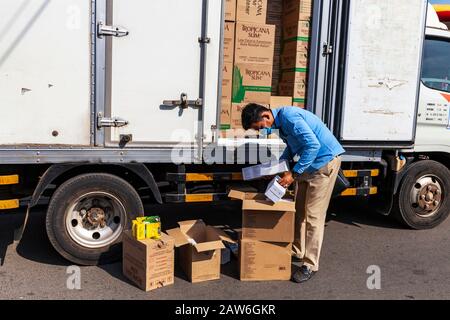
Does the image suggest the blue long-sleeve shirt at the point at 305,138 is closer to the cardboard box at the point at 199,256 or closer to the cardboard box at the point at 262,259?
the cardboard box at the point at 262,259

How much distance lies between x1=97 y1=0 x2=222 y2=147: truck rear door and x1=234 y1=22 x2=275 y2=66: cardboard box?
1.53 feet

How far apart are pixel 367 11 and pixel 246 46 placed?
4.23 ft

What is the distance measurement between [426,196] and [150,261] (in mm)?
3538

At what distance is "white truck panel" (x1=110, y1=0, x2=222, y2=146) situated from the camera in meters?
A: 3.95

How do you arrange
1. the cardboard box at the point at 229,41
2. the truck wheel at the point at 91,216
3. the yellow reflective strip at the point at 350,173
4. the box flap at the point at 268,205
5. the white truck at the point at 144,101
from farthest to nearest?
the yellow reflective strip at the point at 350,173 → the cardboard box at the point at 229,41 → the truck wheel at the point at 91,216 → the box flap at the point at 268,205 → the white truck at the point at 144,101

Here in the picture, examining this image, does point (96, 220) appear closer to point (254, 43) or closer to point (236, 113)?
point (236, 113)

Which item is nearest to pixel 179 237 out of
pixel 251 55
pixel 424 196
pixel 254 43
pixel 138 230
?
pixel 138 230

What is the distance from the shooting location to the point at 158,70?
13.3 feet

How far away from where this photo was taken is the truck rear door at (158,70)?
3.91m

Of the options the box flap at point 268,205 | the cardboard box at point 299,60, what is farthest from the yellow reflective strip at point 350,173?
the box flap at point 268,205

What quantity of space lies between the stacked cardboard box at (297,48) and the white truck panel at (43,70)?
210cm

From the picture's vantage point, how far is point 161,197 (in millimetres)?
4355

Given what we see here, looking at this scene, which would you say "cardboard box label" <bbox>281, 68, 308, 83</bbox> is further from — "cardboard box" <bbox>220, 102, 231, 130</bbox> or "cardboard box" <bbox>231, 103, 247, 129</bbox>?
"cardboard box" <bbox>220, 102, 231, 130</bbox>
